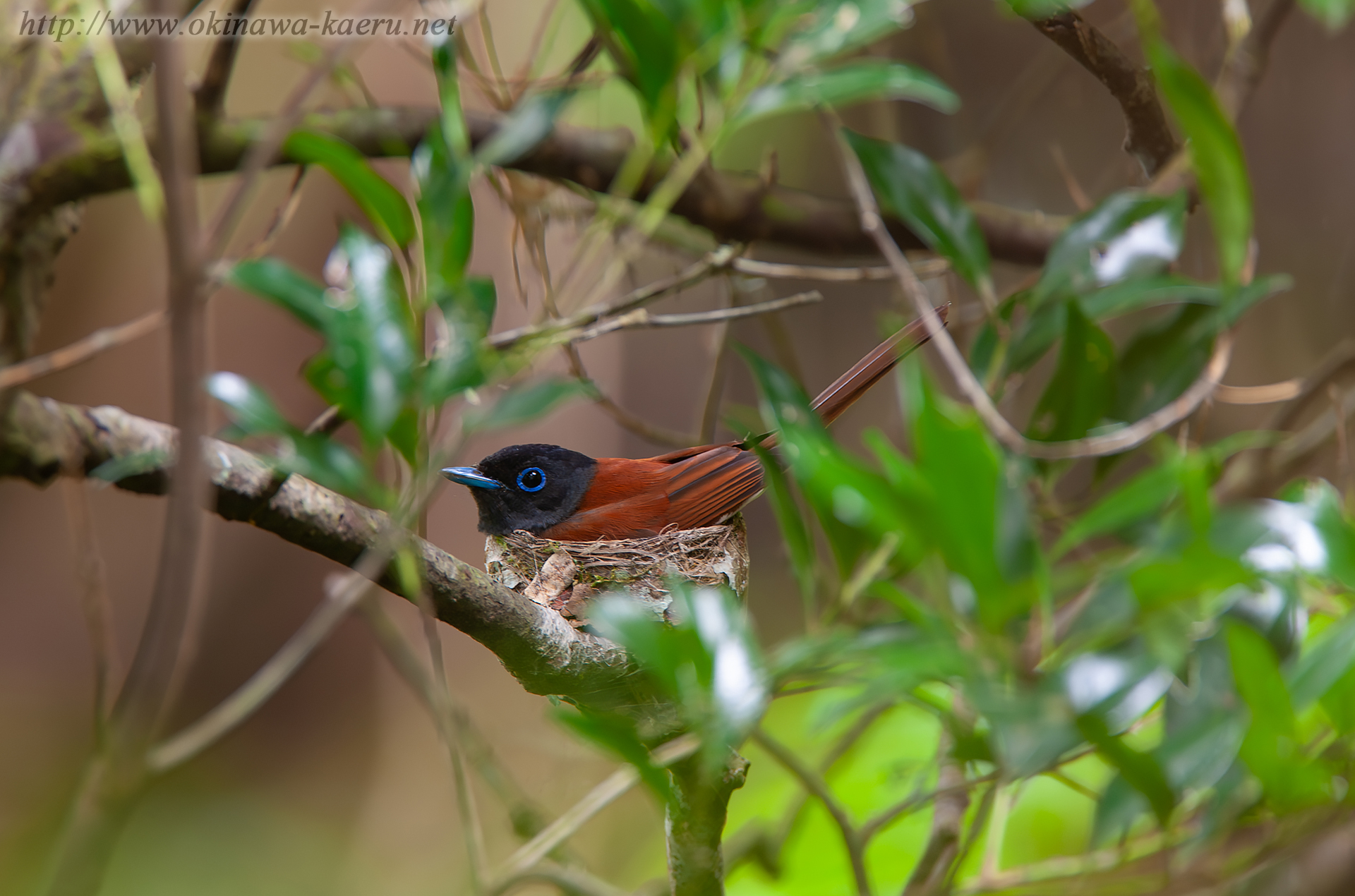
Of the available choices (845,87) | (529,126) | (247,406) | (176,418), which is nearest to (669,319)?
(529,126)

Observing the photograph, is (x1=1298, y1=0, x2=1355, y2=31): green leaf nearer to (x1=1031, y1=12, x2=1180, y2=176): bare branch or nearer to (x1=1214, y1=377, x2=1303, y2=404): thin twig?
(x1=1031, y1=12, x2=1180, y2=176): bare branch

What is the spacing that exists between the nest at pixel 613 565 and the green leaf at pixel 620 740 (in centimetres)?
64

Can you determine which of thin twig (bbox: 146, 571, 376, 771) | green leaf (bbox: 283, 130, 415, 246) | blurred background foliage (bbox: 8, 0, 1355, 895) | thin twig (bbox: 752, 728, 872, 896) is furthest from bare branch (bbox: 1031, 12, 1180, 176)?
thin twig (bbox: 146, 571, 376, 771)

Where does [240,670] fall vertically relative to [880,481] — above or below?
above

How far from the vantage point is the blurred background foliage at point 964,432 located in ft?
5.18

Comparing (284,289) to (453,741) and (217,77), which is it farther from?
(217,77)

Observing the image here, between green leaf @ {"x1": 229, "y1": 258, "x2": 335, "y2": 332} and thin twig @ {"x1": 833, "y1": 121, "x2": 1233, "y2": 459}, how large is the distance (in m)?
1.18

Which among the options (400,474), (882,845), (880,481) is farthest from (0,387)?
(882,845)

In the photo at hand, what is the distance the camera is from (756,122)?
4898 millimetres

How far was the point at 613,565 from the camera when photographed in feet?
8.79

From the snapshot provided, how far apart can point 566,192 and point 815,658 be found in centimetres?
243

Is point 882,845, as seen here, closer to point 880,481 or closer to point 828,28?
point 880,481

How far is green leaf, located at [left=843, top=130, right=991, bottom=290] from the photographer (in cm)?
235

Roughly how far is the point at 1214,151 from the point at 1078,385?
0.57m
